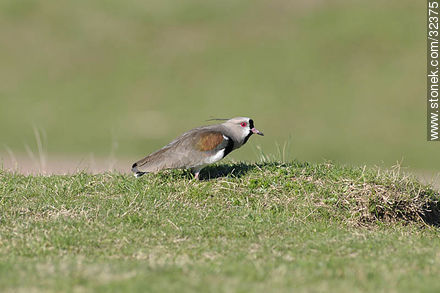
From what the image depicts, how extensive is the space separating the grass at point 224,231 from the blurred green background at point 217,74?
9.92m

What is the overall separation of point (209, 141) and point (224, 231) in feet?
6.05

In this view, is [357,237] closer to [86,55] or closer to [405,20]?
[405,20]

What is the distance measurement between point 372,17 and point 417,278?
1969 centimetres

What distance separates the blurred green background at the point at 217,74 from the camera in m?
20.8

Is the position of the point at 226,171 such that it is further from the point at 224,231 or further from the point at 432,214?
the point at 432,214

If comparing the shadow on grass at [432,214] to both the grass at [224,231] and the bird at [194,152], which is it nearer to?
the grass at [224,231]

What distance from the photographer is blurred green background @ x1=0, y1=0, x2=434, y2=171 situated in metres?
20.8

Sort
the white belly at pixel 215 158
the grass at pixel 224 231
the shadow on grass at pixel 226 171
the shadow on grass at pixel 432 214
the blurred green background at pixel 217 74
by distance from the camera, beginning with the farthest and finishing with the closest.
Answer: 1. the blurred green background at pixel 217 74
2. the shadow on grass at pixel 226 171
3. the white belly at pixel 215 158
4. the shadow on grass at pixel 432 214
5. the grass at pixel 224 231

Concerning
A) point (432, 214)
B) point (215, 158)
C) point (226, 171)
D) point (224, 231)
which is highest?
point (215, 158)

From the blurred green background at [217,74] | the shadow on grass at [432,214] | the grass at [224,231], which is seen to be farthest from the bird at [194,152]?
the blurred green background at [217,74]

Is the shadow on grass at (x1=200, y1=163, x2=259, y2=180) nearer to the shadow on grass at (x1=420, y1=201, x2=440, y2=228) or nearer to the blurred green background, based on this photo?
the shadow on grass at (x1=420, y1=201, x2=440, y2=228)

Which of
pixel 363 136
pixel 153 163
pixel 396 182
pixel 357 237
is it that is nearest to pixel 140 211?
pixel 153 163

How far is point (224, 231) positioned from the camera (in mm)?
7199

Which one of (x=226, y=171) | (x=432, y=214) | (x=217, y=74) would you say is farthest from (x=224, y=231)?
(x=217, y=74)
